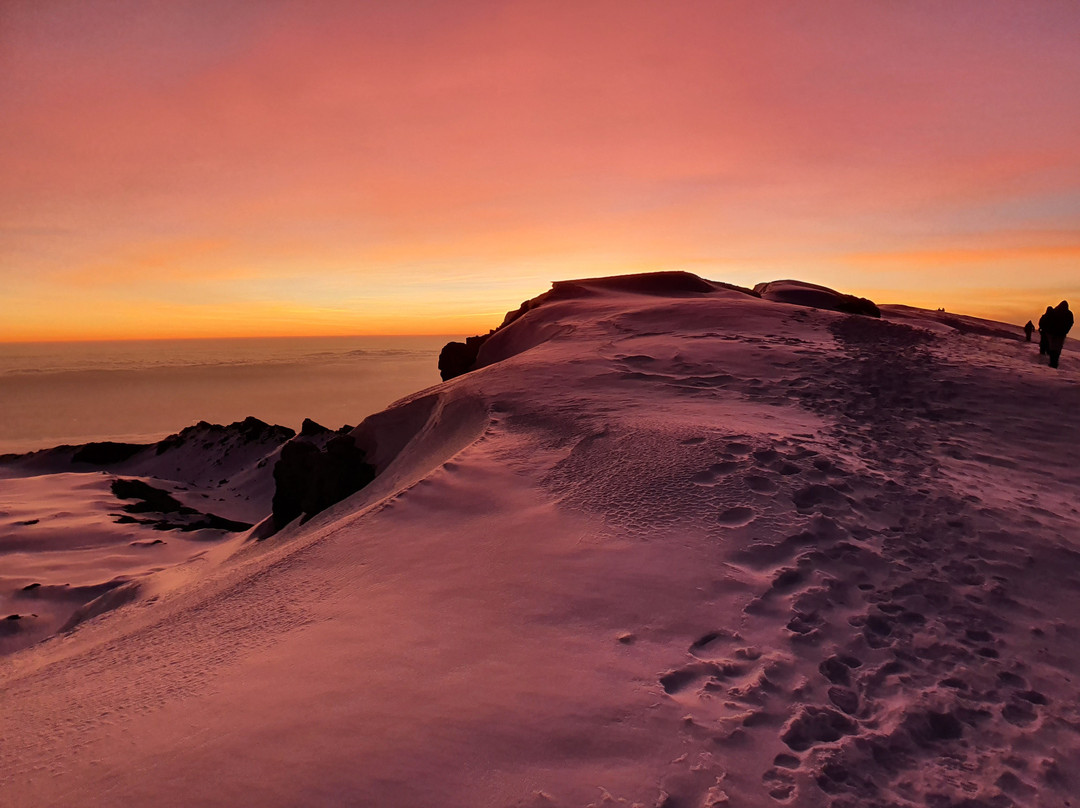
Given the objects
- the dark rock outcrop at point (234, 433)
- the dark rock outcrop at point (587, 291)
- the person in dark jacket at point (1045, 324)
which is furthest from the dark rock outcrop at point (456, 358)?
the dark rock outcrop at point (234, 433)

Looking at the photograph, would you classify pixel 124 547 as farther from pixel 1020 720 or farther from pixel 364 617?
pixel 1020 720

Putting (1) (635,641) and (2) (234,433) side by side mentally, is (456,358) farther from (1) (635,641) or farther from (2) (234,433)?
(2) (234,433)

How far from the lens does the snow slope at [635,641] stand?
2338 millimetres

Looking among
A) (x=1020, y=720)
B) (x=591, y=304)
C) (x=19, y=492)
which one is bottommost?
(x=19, y=492)

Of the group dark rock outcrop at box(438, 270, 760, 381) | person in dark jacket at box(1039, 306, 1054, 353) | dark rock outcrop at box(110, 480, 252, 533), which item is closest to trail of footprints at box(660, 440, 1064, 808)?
person in dark jacket at box(1039, 306, 1054, 353)

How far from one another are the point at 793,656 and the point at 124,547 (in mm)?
15496

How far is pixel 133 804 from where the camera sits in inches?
85.5

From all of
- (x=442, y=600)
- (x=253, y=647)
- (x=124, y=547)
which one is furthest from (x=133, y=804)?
(x=124, y=547)

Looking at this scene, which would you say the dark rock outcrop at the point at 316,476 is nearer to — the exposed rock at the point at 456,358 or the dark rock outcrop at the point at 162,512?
the exposed rock at the point at 456,358

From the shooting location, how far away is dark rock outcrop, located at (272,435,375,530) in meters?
9.44

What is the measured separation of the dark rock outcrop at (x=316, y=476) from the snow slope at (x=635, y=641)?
2985mm

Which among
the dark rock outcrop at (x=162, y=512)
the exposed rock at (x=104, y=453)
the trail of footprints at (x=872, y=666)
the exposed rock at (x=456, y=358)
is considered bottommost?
the exposed rock at (x=104, y=453)

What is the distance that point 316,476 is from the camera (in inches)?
376

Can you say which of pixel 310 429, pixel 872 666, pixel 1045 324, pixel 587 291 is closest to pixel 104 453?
pixel 310 429
